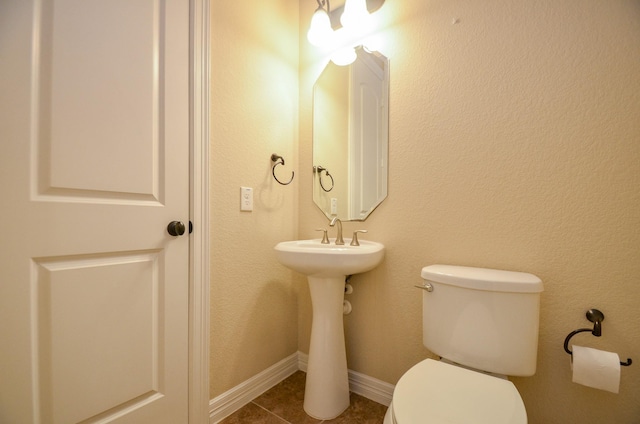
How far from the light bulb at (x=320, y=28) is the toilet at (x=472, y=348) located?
4.14 feet

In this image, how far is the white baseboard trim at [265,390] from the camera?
1198 millimetres

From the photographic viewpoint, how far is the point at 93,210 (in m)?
0.86

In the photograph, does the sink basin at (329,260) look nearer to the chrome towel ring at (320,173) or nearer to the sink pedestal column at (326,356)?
the sink pedestal column at (326,356)

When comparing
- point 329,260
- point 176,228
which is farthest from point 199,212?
point 329,260

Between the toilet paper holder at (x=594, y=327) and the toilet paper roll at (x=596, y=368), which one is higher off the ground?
the toilet paper holder at (x=594, y=327)

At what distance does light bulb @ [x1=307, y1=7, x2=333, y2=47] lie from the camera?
1.35 m

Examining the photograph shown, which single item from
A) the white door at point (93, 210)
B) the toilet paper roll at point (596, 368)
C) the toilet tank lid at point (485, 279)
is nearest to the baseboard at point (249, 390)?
the white door at point (93, 210)

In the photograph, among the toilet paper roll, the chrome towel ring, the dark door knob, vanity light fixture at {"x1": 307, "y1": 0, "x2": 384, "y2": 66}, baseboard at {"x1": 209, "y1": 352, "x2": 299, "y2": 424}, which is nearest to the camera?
the toilet paper roll

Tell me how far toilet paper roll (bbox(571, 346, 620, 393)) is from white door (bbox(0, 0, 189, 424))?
1416mm

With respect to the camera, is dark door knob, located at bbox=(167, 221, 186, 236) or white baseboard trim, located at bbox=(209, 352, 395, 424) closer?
dark door knob, located at bbox=(167, 221, 186, 236)

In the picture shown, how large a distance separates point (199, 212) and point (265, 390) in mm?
1020

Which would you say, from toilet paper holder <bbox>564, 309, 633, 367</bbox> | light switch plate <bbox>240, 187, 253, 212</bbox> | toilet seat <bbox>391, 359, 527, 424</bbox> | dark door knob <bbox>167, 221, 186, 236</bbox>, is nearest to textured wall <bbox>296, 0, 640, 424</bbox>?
toilet paper holder <bbox>564, 309, 633, 367</bbox>

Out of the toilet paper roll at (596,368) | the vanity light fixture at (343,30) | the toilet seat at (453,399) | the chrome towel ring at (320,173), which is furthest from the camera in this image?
the chrome towel ring at (320,173)

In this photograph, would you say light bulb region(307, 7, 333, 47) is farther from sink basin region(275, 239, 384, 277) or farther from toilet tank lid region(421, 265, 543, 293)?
toilet tank lid region(421, 265, 543, 293)
